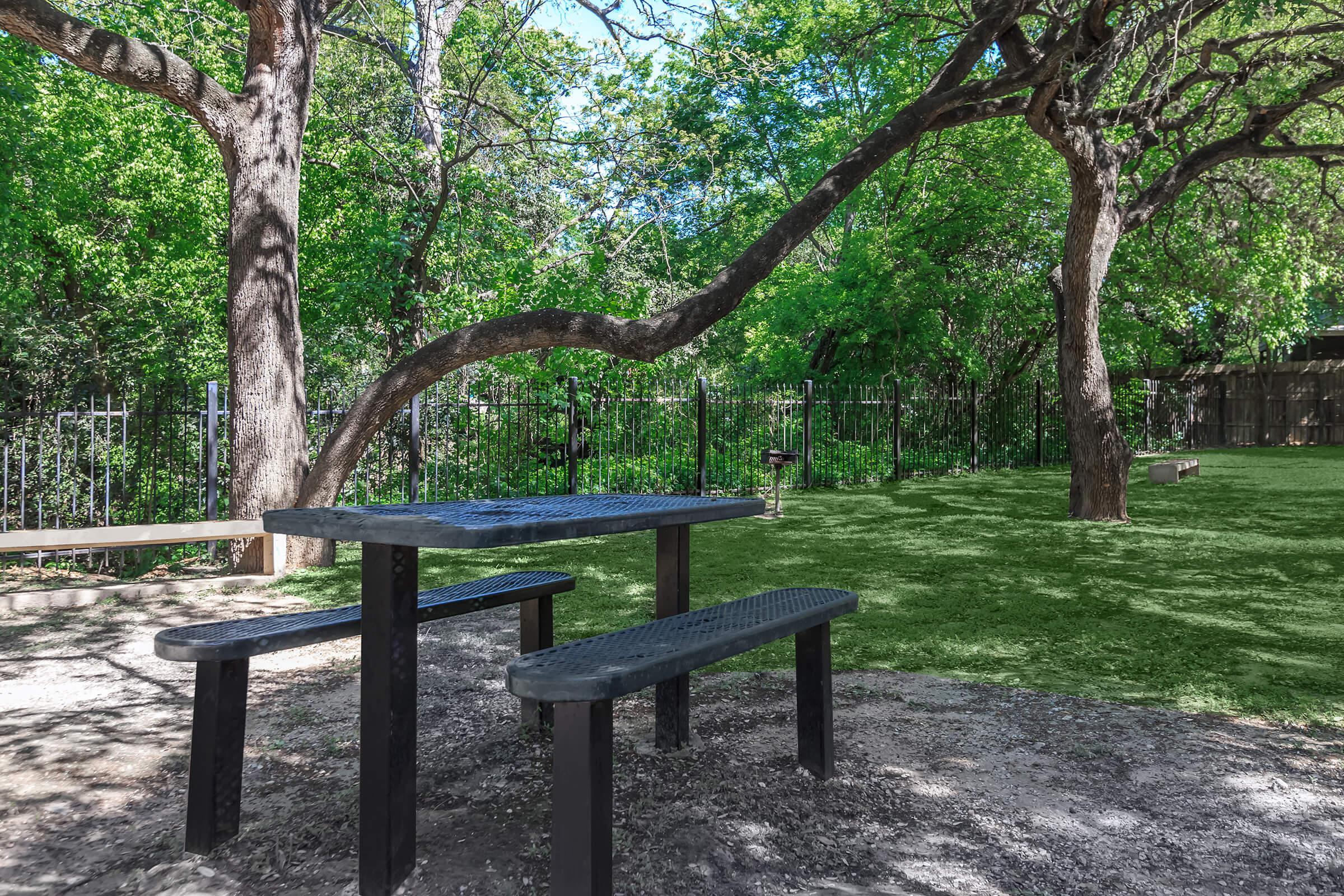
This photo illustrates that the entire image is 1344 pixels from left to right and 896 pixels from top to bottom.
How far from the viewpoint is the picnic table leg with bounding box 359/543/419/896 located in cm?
240

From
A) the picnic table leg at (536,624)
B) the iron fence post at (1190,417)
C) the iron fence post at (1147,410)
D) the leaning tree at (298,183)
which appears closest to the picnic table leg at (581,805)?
the picnic table leg at (536,624)

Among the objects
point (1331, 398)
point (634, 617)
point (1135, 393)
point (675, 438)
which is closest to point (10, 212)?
point (675, 438)

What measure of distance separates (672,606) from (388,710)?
1296 millimetres

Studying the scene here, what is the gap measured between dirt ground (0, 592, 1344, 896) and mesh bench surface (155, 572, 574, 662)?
610 millimetres

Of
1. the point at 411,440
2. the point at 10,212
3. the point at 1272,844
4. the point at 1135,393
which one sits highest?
the point at 10,212

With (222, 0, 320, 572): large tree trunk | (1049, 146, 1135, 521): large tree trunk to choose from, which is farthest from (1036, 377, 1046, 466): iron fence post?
(222, 0, 320, 572): large tree trunk

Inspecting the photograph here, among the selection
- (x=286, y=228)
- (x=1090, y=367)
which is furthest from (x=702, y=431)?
(x=286, y=228)

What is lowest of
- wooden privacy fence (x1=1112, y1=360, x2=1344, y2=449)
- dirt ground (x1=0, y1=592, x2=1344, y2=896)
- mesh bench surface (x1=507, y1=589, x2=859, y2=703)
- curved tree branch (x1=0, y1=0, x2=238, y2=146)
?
dirt ground (x1=0, y1=592, x2=1344, y2=896)

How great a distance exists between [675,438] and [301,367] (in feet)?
25.9

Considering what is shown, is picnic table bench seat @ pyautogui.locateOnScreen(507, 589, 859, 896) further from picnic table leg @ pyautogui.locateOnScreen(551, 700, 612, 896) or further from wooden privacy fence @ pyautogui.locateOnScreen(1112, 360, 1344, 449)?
wooden privacy fence @ pyautogui.locateOnScreen(1112, 360, 1344, 449)

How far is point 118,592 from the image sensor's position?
7.09 metres

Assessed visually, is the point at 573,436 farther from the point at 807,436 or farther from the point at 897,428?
the point at 897,428

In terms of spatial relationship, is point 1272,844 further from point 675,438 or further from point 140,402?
point 675,438

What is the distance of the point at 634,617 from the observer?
5941 millimetres
